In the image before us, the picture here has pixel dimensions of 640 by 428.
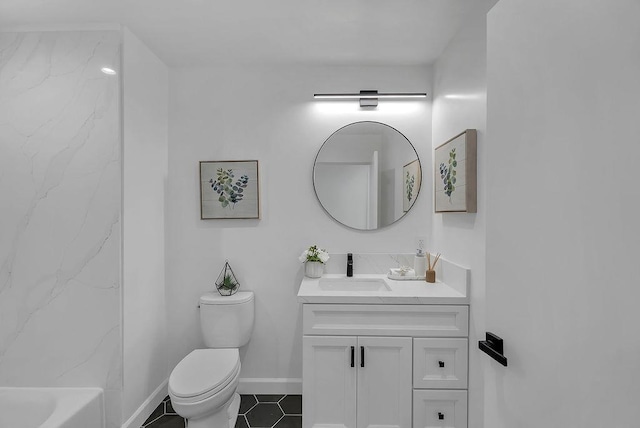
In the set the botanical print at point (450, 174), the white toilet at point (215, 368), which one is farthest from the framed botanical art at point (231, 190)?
the botanical print at point (450, 174)

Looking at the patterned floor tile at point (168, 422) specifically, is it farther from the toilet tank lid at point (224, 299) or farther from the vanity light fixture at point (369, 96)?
the vanity light fixture at point (369, 96)

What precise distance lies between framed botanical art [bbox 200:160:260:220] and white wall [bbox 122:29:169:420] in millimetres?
300

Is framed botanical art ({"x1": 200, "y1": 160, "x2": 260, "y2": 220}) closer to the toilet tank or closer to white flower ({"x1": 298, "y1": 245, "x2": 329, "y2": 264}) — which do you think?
white flower ({"x1": 298, "y1": 245, "x2": 329, "y2": 264})

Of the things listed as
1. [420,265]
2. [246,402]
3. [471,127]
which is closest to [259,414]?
[246,402]

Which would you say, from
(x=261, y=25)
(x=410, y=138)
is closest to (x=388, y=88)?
(x=410, y=138)

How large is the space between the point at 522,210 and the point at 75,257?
2249 mm

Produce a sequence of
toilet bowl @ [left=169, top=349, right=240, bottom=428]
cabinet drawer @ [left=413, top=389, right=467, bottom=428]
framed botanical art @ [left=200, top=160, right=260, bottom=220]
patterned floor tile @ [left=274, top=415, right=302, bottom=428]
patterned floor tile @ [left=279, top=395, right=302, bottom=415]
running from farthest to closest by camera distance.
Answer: framed botanical art @ [left=200, top=160, right=260, bottom=220]
patterned floor tile @ [left=279, top=395, right=302, bottom=415]
patterned floor tile @ [left=274, top=415, right=302, bottom=428]
cabinet drawer @ [left=413, top=389, right=467, bottom=428]
toilet bowl @ [left=169, top=349, right=240, bottom=428]

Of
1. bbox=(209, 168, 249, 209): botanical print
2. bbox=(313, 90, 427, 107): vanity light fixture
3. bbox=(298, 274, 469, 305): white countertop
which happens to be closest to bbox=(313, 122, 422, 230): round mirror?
bbox=(313, 90, 427, 107): vanity light fixture

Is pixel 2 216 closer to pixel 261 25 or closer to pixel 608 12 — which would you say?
pixel 261 25

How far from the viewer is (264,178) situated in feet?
8.46

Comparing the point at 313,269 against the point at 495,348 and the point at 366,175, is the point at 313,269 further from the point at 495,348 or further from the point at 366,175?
the point at 495,348

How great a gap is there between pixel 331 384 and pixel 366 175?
1432mm

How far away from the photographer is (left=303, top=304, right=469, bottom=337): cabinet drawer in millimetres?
1927

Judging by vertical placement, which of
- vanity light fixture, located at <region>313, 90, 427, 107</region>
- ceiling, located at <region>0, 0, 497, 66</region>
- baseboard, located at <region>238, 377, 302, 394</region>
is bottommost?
baseboard, located at <region>238, 377, 302, 394</region>
